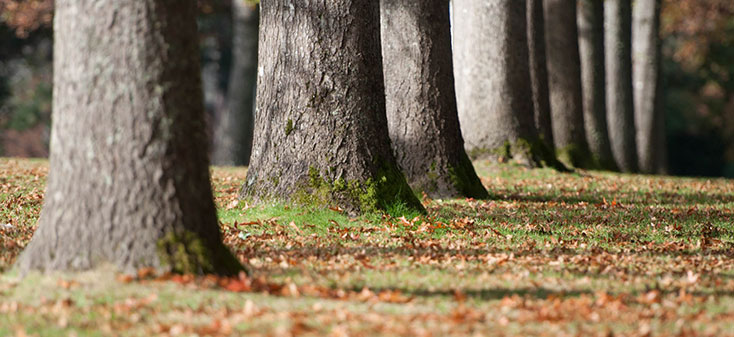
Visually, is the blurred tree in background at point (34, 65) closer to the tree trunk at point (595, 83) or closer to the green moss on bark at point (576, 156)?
the tree trunk at point (595, 83)

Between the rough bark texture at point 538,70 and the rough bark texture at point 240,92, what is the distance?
962 centimetres

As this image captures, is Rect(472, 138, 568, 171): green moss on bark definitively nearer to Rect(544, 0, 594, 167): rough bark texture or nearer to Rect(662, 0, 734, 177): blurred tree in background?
Rect(544, 0, 594, 167): rough bark texture

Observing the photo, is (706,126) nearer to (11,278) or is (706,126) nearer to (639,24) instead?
(639,24)

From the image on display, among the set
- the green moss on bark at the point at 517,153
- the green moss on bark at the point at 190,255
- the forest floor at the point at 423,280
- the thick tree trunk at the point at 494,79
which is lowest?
the forest floor at the point at 423,280

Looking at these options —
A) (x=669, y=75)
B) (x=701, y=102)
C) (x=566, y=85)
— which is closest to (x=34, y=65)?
(x=566, y=85)

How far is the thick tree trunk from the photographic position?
16.1m

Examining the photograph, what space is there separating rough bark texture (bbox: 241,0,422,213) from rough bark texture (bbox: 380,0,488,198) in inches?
88.3

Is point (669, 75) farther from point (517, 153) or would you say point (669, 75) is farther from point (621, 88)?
point (517, 153)

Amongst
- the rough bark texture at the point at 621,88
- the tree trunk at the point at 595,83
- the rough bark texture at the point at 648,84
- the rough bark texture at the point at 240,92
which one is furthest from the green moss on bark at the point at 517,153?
the rough bark texture at the point at 240,92

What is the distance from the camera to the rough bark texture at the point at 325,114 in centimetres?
947

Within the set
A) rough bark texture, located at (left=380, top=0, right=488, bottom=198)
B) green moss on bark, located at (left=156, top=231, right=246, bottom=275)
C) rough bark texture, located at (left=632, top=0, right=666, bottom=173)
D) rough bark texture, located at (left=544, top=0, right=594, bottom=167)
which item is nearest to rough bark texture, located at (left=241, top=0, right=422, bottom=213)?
rough bark texture, located at (left=380, top=0, right=488, bottom=198)

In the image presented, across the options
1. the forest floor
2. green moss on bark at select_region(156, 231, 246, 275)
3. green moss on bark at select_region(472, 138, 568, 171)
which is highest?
green moss on bark at select_region(472, 138, 568, 171)

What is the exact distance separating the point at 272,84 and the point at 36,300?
15.3 ft

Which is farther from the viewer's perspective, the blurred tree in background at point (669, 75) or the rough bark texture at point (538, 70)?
the blurred tree in background at point (669, 75)
